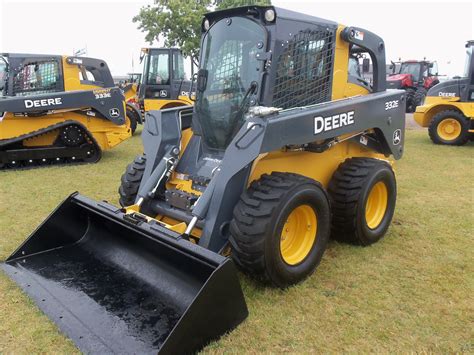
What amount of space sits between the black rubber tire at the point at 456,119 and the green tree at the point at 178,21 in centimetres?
1448

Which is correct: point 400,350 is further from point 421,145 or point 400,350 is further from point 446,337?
point 421,145

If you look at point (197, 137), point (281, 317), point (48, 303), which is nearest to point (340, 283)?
point (281, 317)

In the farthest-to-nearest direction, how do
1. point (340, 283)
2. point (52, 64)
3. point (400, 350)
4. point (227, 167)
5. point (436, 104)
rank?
1. point (436, 104)
2. point (52, 64)
3. point (340, 283)
4. point (227, 167)
5. point (400, 350)

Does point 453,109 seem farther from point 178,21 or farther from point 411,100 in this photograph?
point 178,21

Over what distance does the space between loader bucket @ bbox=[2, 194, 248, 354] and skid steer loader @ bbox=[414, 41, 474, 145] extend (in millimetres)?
8683

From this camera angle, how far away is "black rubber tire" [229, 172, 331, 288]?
9.20 feet

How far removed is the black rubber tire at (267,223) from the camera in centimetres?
280

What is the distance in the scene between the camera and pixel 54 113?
23.9ft

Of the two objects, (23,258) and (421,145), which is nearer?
(23,258)

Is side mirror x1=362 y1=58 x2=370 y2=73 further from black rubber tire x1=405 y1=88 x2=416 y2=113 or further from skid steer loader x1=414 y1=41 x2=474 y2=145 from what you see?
black rubber tire x1=405 y1=88 x2=416 y2=113

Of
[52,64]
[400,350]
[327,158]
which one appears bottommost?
[400,350]

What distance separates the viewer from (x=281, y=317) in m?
2.79

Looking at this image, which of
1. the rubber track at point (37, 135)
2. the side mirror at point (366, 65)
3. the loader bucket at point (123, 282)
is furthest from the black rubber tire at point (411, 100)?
the loader bucket at point (123, 282)

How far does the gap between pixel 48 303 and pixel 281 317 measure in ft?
5.04
